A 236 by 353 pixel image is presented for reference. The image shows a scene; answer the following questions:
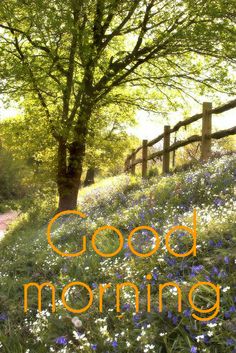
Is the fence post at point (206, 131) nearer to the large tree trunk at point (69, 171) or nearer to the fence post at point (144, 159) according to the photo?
the large tree trunk at point (69, 171)

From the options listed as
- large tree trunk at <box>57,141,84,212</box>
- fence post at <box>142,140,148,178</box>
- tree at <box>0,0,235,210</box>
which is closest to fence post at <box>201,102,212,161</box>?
tree at <box>0,0,235,210</box>

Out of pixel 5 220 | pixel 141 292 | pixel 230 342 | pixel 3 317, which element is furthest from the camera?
pixel 5 220

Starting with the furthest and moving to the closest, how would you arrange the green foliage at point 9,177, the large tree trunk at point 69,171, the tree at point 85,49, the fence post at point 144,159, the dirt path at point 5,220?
the green foliage at point 9,177
the dirt path at point 5,220
the fence post at point 144,159
the large tree trunk at point 69,171
the tree at point 85,49

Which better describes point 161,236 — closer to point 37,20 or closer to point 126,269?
point 126,269

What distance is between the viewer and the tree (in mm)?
12055

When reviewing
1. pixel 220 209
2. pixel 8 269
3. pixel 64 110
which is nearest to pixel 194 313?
pixel 220 209

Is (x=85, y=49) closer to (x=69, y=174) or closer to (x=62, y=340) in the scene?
(x=69, y=174)

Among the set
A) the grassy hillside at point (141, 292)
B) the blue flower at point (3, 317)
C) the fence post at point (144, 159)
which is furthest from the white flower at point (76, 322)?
the fence post at point (144, 159)

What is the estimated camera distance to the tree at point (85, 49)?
1205 cm

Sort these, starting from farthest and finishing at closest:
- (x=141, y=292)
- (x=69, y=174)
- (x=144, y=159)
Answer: (x=144, y=159) < (x=69, y=174) < (x=141, y=292)

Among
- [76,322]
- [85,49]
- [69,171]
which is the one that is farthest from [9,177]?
[76,322]

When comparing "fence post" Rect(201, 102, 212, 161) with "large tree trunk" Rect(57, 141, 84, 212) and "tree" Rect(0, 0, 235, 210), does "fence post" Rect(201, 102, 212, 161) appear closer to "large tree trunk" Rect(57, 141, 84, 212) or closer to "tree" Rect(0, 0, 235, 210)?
"tree" Rect(0, 0, 235, 210)

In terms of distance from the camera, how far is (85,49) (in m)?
11.8

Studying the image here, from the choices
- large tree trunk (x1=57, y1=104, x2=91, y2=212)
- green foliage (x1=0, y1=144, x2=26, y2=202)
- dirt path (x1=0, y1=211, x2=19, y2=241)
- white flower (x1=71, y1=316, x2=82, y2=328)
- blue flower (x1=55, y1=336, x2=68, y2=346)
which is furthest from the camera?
green foliage (x1=0, y1=144, x2=26, y2=202)
